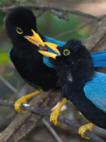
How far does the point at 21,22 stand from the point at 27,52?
42cm

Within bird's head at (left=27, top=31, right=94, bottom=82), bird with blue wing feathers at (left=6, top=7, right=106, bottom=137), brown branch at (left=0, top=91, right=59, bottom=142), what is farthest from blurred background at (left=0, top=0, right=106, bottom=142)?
bird's head at (left=27, top=31, right=94, bottom=82)

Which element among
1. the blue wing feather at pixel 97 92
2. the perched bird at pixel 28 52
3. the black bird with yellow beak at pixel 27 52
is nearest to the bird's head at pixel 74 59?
the blue wing feather at pixel 97 92

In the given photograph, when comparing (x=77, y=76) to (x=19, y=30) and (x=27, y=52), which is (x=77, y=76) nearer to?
(x=27, y=52)

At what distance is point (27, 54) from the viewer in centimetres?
516

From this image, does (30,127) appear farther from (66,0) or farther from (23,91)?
(66,0)

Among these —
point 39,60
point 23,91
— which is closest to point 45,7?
point 39,60

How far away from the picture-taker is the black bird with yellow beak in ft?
16.6

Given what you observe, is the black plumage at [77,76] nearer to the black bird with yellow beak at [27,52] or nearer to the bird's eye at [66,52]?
the bird's eye at [66,52]

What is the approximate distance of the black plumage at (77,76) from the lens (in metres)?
4.11

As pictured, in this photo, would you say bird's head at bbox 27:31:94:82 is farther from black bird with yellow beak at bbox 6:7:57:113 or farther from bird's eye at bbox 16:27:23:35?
bird's eye at bbox 16:27:23:35

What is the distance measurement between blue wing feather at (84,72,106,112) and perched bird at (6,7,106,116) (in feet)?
2.93

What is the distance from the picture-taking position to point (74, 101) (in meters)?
4.17

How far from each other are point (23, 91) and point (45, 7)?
Result: 167 centimetres

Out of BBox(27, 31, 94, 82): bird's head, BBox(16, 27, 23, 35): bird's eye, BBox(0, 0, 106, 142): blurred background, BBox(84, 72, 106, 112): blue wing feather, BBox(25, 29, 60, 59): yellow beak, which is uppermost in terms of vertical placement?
BBox(16, 27, 23, 35): bird's eye
